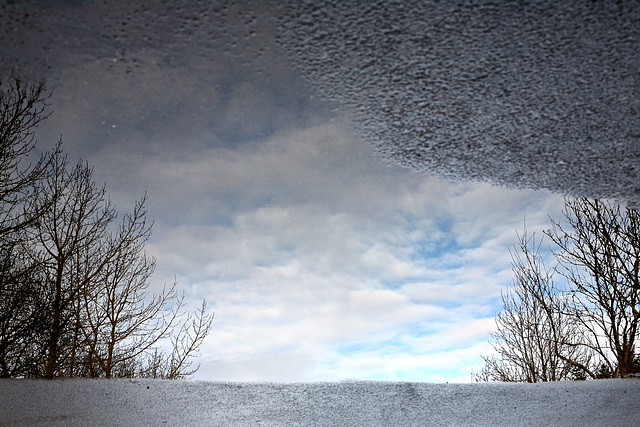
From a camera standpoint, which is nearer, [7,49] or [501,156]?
[7,49]

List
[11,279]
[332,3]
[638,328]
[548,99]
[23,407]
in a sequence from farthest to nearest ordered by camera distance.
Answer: [638,328], [11,279], [23,407], [548,99], [332,3]

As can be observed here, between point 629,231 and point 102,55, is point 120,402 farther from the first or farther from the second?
point 629,231

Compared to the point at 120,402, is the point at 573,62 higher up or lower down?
higher up

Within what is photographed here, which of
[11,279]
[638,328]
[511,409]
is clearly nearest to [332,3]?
[511,409]

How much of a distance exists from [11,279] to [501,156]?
7404 mm

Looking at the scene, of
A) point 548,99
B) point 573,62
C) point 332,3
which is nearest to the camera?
point 332,3

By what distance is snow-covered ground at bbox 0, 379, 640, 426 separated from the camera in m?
4.33

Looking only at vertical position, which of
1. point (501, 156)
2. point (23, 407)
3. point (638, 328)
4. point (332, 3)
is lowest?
point (23, 407)

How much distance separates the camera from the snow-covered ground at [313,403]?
433 cm

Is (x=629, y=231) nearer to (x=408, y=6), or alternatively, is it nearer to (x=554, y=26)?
(x=554, y=26)

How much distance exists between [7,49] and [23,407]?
3.53 meters

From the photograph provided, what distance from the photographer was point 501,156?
4.21 metres

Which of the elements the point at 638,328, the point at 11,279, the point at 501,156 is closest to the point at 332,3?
the point at 501,156

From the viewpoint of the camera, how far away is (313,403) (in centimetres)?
477
